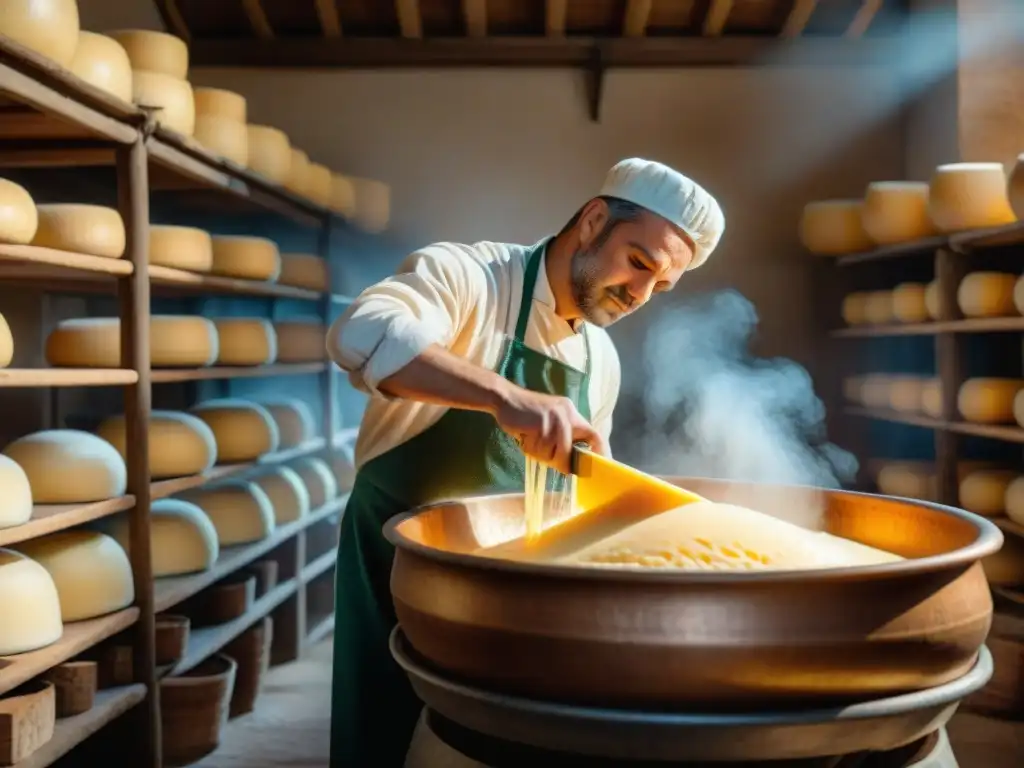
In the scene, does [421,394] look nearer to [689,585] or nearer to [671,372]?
[689,585]

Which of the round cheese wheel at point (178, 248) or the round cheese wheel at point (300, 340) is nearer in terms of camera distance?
the round cheese wheel at point (178, 248)

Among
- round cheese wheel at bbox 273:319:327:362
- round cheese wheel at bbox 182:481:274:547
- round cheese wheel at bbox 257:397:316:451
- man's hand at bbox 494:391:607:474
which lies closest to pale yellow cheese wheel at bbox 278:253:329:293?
round cheese wheel at bbox 273:319:327:362

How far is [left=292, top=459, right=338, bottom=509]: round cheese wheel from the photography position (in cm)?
459

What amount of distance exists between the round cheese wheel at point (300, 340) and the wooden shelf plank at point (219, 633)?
3.18ft

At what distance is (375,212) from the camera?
5137mm

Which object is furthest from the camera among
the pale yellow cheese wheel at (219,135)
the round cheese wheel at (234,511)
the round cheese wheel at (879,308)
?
the round cheese wheel at (879,308)

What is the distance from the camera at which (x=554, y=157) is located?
5.49 m

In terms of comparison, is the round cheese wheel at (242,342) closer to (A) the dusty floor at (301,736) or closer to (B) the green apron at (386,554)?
(A) the dusty floor at (301,736)

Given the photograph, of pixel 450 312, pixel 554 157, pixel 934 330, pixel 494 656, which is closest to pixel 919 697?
pixel 494 656

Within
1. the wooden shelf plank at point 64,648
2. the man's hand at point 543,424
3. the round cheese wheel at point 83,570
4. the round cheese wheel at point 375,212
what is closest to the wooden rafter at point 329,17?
the round cheese wheel at point 375,212

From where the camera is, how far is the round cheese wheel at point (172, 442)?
333 cm

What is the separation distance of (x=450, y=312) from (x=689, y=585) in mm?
1043

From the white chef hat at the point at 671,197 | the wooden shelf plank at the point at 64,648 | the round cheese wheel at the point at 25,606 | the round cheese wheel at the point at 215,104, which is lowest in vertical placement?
the wooden shelf plank at the point at 64,648

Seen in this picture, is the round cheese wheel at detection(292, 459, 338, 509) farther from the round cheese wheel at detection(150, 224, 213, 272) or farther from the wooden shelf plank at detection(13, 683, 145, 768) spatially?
the wooden shelf plank at detection(13, 683, 145, 768)
